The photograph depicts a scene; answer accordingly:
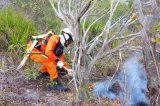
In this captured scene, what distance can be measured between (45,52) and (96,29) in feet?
9.25

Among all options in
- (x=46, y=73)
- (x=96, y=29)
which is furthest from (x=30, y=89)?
(x=96, y=29)

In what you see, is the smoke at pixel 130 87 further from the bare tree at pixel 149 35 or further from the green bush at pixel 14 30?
the bare tree at pixel 149 35

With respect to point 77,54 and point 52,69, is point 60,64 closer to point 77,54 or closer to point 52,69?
point 52,69

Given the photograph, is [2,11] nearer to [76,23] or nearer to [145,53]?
[76,23]

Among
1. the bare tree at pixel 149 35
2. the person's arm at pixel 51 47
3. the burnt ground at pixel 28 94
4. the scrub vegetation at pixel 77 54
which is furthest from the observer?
the person's arm at pixel 51 47

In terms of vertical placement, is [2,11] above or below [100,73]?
above

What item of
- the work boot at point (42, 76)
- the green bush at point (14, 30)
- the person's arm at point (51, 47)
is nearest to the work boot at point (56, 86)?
the work boot at point (42, 76)

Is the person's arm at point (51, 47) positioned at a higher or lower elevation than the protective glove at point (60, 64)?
higher

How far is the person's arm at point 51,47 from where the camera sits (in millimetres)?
7527

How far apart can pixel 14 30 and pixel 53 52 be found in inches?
82.7

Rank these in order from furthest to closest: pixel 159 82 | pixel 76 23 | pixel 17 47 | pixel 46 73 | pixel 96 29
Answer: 1. pixel 96 29
2. pixel 17 47
3. pixel 46 73
4. pixel 76 23
5. pixel 159 82

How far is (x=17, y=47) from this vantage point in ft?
29.4

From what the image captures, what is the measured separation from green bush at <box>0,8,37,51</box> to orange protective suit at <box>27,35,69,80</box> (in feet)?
3.41

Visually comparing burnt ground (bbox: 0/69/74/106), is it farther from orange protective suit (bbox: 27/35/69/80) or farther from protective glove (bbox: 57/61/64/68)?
protective glove (bbox: 57/61/64/68)
